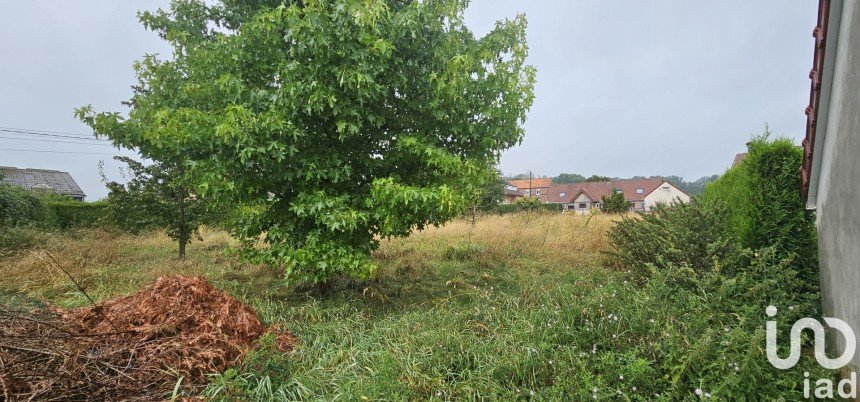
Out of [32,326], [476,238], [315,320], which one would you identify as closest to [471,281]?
[315,320]

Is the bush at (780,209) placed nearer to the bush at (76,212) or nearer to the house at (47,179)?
the bush at (76,212)

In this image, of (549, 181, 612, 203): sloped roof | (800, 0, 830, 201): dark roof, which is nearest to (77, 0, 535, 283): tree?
(800, 0, 830, 201): dark roof

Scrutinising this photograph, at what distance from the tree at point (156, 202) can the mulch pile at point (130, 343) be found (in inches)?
178

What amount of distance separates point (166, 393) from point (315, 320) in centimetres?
170

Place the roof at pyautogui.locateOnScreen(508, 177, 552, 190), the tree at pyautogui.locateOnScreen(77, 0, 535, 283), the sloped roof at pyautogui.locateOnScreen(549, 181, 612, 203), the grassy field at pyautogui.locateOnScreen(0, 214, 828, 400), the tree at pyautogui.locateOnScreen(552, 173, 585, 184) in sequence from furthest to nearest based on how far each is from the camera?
the tree at pyautogui.locateOnScreen(552, 173, 585, 184), the roof at pyautogui.locateOnScreen(508, 177, 552, 190), the sloped roof at pyautogui.locateOnScreen(549, 181, 612, 203), the tree at pyautogui.locateOnScreen(77, 0, 535, 283), the grassy field at pyautogui.locateOnScreen(0, 214, 828, 400)

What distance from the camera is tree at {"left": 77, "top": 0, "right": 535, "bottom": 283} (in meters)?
3.62

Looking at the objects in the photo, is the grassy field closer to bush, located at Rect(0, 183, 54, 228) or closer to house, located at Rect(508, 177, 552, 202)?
bush, located at Rect(0, 183, 54, 228)

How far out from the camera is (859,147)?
2.29m

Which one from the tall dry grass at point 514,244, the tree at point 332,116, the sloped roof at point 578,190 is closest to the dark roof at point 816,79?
the tree at point 332,116

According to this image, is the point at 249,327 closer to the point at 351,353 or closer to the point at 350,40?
the point at 351,353

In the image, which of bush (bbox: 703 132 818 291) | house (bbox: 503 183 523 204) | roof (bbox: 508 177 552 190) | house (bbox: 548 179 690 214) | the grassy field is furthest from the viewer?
roof (bbox: 508 177 552 190)

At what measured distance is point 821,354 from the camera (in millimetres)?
2727

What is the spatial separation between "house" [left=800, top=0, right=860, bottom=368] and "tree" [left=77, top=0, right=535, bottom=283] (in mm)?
2328

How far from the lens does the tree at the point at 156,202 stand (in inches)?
299
